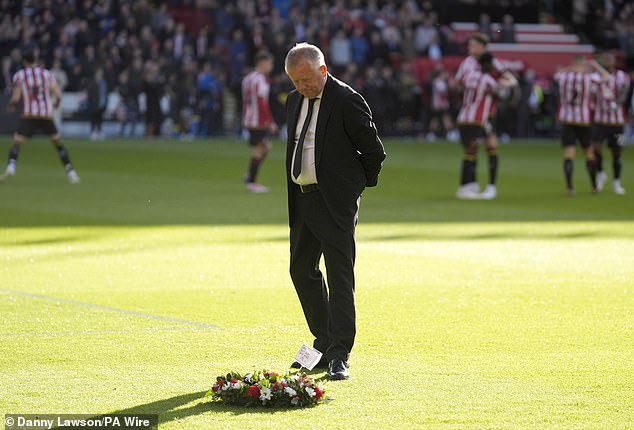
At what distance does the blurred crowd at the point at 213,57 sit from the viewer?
37125 mm

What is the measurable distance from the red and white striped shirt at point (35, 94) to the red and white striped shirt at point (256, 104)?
3555 millimetres

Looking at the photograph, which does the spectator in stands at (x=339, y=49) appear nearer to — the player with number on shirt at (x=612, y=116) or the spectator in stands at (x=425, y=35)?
the spectator in stands at (x=425, y=35)

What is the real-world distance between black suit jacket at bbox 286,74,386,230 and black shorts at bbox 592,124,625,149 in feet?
48.8

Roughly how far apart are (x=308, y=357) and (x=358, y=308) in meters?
2.74

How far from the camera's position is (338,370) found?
7180mm

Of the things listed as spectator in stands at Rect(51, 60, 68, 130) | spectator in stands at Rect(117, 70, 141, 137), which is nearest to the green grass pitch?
spectator in stands at Rect(51, 60, 68, 130)

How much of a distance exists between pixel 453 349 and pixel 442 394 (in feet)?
4.50

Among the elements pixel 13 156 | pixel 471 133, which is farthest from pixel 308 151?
pixel 13 156

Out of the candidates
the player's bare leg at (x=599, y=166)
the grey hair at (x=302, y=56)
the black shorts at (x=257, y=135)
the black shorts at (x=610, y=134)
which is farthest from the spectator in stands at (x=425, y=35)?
the grey hair at (x=302, y=56)

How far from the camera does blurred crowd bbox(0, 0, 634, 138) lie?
122ft

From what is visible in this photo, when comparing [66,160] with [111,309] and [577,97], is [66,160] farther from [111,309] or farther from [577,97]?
[111,309]

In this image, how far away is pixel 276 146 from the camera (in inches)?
1303

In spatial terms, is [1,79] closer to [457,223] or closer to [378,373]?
[457,223]

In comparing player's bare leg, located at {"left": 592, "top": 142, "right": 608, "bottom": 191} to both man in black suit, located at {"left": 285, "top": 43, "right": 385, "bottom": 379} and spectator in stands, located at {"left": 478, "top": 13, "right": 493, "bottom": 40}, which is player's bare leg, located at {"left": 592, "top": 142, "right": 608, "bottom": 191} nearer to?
man in black suit, located at {"left": 285, "top": 43, "right": 385, "bottom": 379}
